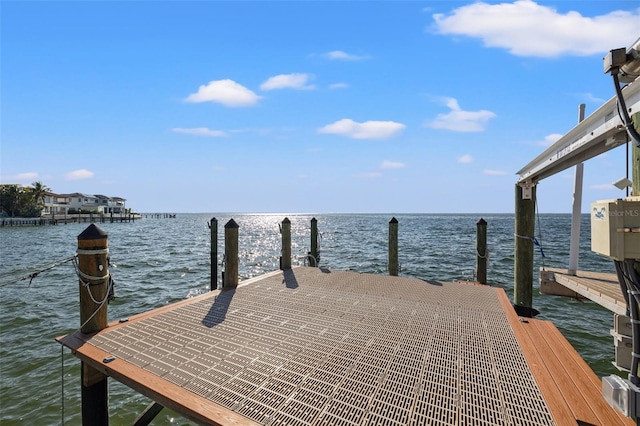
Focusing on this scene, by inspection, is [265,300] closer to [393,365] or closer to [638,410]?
[393,365]

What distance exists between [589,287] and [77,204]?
4142 inches

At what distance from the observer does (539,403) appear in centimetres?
277

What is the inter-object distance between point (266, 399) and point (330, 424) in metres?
0.64

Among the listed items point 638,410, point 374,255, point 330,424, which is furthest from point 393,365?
point 374,255

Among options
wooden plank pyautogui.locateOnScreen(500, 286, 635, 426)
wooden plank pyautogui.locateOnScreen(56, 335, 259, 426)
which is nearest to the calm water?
wooden plank pyautogui.locateOnScreen(56, 335, 259, 426)

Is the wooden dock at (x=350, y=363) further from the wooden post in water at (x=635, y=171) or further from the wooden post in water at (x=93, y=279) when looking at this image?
the wooden post in water at (x=635, y=171)

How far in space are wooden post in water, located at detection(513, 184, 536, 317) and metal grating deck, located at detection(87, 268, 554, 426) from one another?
1685 mm

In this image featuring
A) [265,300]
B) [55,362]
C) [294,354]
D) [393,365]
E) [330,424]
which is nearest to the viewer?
[330,424]

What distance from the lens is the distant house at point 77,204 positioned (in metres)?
77.4

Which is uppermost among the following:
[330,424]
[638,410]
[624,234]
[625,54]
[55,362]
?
[625,54]

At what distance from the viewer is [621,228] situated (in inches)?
85.2

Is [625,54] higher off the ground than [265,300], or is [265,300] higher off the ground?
[625,54]

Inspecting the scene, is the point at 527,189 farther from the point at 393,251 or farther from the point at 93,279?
the point at 93,279

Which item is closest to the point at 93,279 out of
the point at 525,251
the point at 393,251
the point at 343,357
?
the point at 343,357
